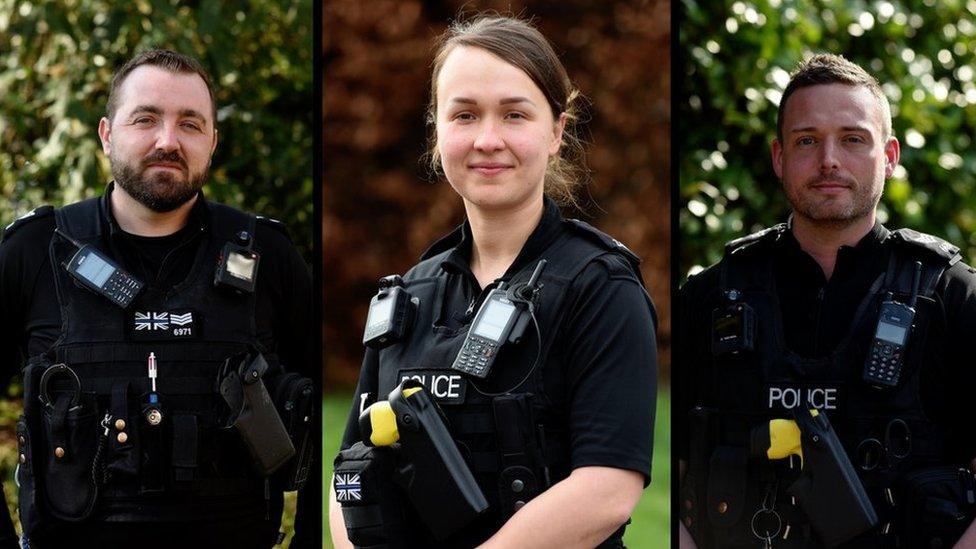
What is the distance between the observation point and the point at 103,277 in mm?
3088

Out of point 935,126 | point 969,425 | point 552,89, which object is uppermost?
point 935,126

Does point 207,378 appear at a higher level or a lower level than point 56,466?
higher

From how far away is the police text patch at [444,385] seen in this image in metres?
2.48

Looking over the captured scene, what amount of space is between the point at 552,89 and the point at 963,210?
331 cm

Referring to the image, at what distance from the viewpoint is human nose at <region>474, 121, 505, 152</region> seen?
2408 mm

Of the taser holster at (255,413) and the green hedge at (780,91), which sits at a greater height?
the green hedge at (780,91)

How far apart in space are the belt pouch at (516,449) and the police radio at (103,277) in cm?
110

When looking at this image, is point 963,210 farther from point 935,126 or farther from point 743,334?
point 743,334

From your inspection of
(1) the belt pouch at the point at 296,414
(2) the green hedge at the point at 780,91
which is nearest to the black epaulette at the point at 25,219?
(1) the belt pouch at the point at 296,414

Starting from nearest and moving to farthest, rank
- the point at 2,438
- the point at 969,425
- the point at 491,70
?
the point at 491,70
the point at 969,425
the point at 2,438

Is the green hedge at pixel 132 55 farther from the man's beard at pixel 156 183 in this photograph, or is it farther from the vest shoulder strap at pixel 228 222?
the man's beard at pixel 156 183

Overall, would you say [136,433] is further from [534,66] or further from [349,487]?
[534,66]

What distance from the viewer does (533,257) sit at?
251cm

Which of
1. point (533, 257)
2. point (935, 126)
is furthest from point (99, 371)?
point (935, 126)
